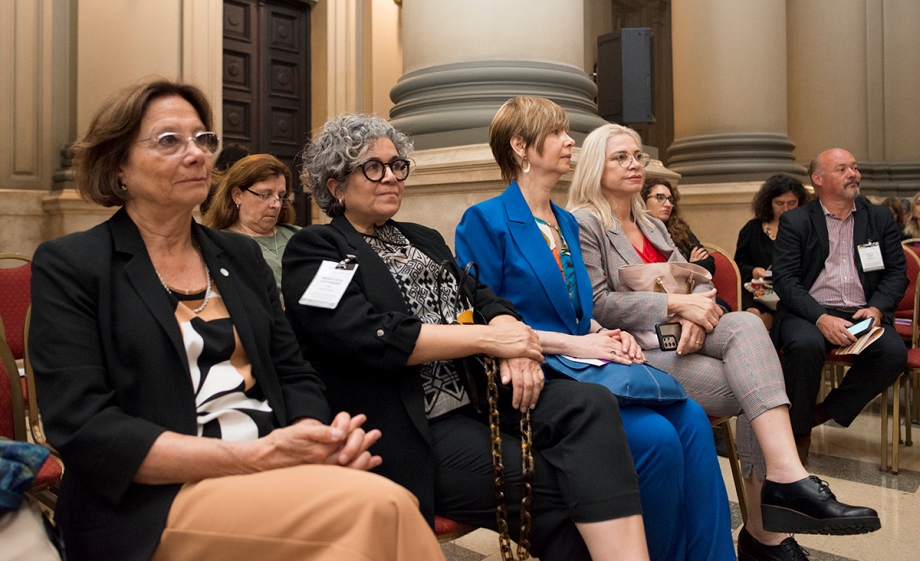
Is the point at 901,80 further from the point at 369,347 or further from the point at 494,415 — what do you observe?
the point at 369,347

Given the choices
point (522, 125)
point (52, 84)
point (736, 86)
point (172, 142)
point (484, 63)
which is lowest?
point (172, 142)

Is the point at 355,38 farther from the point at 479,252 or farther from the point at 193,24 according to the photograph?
the point at 479,252

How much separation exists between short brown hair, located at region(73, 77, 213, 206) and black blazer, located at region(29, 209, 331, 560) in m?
0.08

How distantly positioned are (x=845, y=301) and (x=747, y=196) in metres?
3.16

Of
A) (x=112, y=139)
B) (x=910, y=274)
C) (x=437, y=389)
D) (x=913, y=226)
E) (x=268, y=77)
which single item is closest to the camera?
(x=112, y=139)

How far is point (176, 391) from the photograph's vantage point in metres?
1.45

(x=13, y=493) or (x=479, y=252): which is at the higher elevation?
(x=479, y=252)

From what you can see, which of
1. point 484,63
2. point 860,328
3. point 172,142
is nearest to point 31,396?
point 172,142

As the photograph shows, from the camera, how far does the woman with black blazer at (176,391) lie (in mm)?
1305

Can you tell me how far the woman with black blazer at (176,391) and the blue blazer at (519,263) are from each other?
0.80 m

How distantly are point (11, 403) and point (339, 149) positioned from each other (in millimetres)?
1002

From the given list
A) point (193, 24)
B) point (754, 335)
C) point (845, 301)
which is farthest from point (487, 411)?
point (193, 24)

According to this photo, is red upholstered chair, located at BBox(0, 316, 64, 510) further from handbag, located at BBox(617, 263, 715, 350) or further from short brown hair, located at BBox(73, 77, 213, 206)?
handbag, located at BBox(617, 263, 715, 350)

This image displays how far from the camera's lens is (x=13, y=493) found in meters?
1.20
